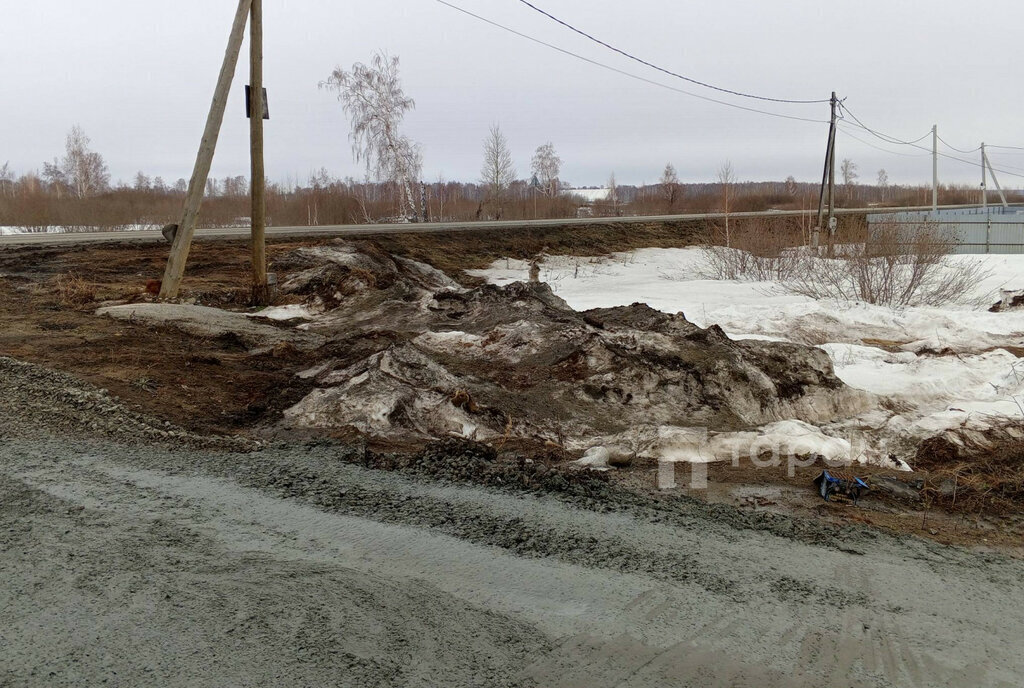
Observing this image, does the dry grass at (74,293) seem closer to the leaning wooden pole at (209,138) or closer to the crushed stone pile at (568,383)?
the leaning wooden pole at (209,138)

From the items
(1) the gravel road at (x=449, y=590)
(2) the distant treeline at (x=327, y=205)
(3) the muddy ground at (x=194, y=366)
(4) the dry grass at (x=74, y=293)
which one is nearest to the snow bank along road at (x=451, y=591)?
(1) the gravel road at (x=449, y=590)

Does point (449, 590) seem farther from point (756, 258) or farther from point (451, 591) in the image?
A: point (756, 258)

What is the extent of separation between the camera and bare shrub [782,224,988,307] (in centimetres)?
1620

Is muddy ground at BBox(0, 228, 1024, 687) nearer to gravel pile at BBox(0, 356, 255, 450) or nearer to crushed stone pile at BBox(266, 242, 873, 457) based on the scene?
gravel pile at BBox(0, 356, 255, 450)

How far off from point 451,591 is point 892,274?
15334 mm

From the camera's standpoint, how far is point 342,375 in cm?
693

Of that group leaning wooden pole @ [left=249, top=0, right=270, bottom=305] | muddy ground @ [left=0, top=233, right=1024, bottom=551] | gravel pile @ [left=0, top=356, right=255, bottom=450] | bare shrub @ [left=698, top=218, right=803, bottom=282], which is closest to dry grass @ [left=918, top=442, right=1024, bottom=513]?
muddy ground @ [left=0, top=233, right=1024, bottom=551]

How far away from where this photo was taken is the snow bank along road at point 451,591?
9.70ft

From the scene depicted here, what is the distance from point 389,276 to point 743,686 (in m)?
12.4

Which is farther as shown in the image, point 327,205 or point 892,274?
point 327,205

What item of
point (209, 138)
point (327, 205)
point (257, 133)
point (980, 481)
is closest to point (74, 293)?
point (209, 138)

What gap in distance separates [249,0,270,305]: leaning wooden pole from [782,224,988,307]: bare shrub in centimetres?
1077

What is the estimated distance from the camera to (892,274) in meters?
16.4

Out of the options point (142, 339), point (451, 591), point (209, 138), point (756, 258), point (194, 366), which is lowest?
point (451, 591)
